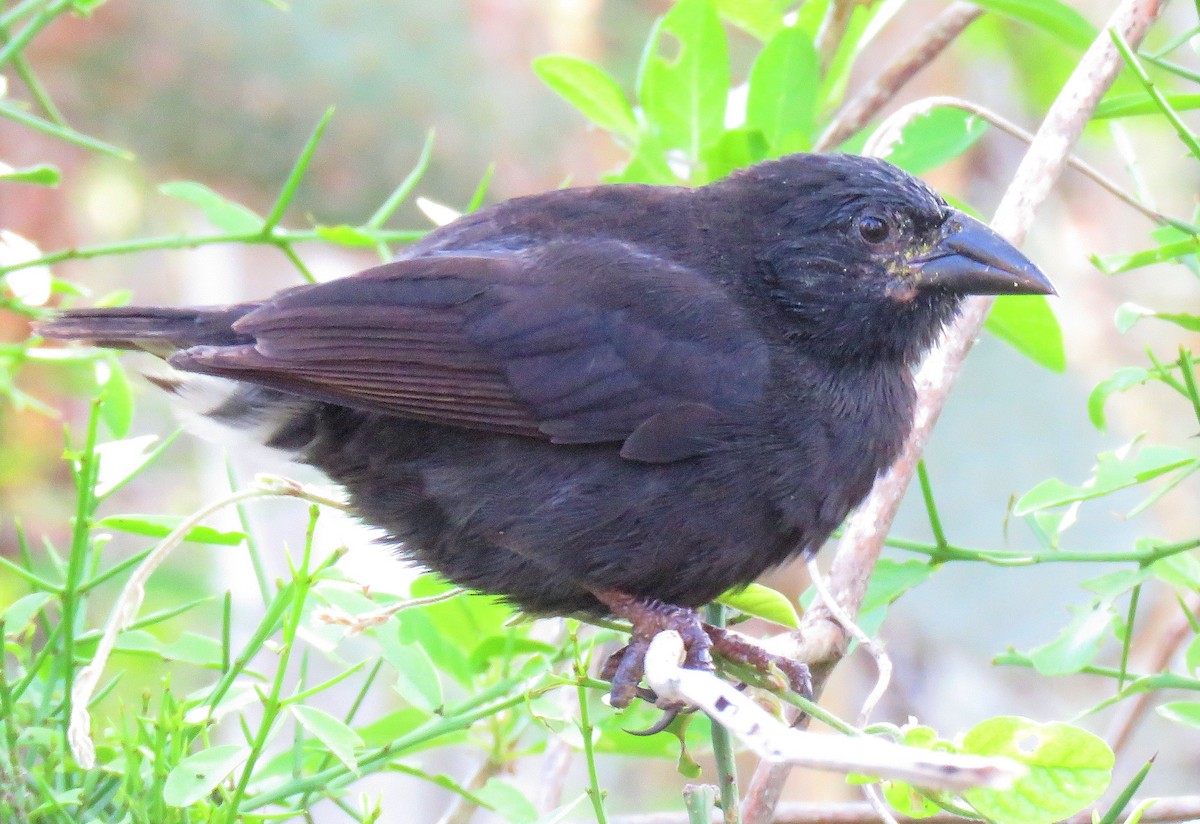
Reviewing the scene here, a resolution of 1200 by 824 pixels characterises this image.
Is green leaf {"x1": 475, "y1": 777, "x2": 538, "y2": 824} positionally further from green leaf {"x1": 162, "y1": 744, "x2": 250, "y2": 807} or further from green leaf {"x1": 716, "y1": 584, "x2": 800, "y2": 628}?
green leaf {"x1": 716, "y1": 584, "x2": 800, "y2": 628}

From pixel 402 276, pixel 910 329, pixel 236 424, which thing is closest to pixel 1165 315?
pixel 910 329

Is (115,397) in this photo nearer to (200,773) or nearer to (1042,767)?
(200,773)

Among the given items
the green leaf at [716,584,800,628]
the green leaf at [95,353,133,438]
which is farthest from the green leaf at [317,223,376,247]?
the green leaf at [716,584,800,628]

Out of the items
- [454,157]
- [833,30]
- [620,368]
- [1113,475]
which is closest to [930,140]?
[833,30]

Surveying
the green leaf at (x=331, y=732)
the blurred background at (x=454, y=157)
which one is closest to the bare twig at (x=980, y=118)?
the green leaf at (x=331, y=732)

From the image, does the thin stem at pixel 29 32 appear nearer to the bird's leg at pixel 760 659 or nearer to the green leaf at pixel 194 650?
the green leaf at pixel 194 650
